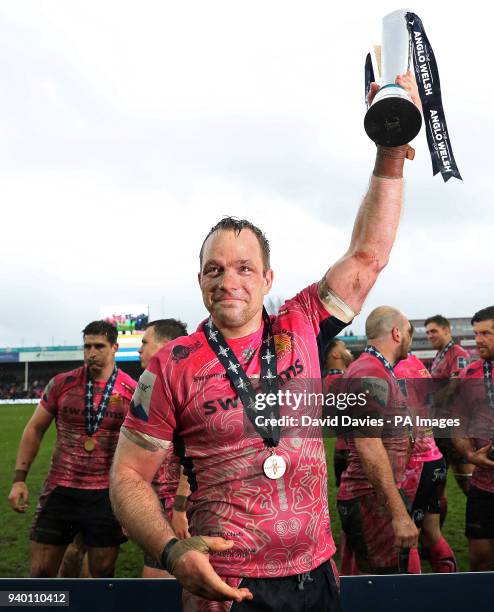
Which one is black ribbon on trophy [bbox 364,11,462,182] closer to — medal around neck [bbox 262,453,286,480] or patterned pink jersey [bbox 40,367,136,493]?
medal around neck [bbox 262,453,286,480]

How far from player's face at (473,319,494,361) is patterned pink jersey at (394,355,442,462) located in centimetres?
59

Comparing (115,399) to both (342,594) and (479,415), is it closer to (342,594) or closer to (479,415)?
(342,594)

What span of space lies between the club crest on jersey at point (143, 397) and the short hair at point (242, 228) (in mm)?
532

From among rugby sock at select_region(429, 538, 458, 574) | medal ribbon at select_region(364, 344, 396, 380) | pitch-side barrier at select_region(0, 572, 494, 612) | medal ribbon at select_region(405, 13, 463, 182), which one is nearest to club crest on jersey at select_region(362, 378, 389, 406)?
medal ribbon at select_region(364, 344, 396, 380)

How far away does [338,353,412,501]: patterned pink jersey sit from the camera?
4254 millimetres

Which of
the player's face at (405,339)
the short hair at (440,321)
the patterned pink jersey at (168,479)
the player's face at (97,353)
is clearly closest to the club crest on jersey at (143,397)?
the patterned pink jersey at (168,479)

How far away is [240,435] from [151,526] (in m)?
0.42

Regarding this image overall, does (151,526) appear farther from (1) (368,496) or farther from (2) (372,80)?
(1) (368,496)

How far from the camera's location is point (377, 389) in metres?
4.21

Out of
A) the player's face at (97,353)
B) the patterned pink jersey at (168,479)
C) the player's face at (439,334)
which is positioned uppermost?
the player's face at (439,334)

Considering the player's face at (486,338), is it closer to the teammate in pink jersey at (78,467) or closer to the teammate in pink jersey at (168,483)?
the teammate in pink jersey at (168,483)

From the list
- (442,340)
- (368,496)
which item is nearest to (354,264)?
(368,496)

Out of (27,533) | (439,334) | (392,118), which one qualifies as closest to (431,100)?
(392,118)

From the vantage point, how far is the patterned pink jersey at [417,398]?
16.1 feet
